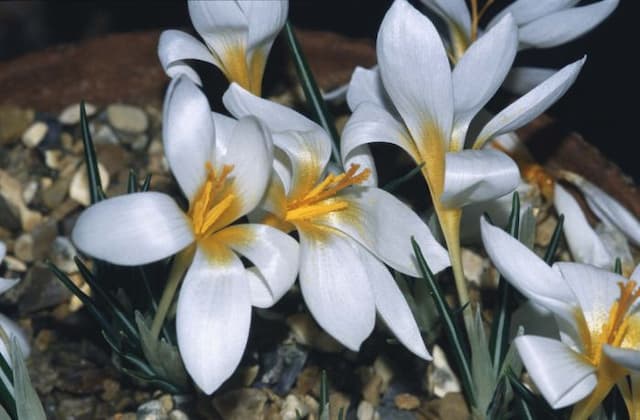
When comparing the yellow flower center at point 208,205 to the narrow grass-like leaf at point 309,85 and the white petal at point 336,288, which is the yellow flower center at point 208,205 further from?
the narrow grass-like leaf at point 309,85

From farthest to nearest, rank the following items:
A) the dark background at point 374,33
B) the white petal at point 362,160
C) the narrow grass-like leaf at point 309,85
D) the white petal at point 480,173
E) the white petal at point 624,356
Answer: the dark background at point 374,33
the narrow grass-like leaf at point 309,85
the white petal at point 362,160
the white petal at point 480,173
the white petal at point 624,356

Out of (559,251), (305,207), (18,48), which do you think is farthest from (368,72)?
(18,48)

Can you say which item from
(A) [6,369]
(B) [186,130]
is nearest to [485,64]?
(B) [186,130]

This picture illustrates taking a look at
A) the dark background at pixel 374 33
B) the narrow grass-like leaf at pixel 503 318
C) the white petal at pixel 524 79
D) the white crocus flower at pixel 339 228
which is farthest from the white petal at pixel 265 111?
the dark background at pixel 374 33

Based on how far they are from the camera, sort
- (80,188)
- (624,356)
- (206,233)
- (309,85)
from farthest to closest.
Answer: (80,188)
(309,85)
(206,233)
(624,356)

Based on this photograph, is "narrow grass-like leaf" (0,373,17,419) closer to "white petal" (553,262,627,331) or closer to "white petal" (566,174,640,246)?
"white petal" (553,262,627,331)

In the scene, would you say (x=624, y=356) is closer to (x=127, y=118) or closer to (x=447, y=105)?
(x=447, y=105)

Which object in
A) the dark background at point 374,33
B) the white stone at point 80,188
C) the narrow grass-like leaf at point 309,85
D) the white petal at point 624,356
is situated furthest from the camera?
the dark background at point 374,33
